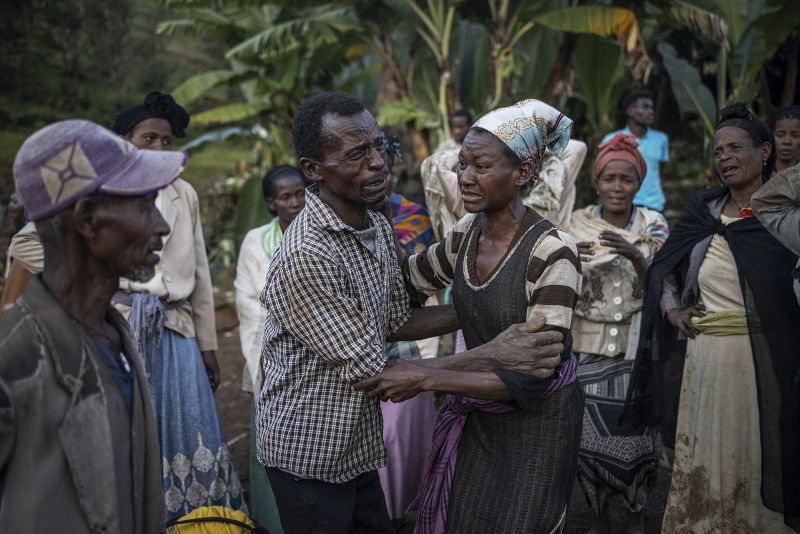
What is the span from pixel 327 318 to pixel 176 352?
1.89 m

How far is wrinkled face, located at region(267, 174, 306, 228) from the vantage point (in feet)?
15.9

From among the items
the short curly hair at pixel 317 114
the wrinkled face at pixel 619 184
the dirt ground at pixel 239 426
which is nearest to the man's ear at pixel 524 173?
the short curly hair at pixel 317 114

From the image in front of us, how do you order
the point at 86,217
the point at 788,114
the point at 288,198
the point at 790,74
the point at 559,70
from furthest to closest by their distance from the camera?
the point at 790,74 → the point at 559,70 → the point at 288,198 → the point at 788,114 → the point at 86,217

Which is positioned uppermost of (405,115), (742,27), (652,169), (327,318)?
(742,27)

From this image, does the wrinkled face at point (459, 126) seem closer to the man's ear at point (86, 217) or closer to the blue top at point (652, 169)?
the blue top at point (652, 169)

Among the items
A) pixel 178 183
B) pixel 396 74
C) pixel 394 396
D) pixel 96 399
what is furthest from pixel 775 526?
pixel 396 74

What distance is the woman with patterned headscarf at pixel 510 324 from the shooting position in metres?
2.68

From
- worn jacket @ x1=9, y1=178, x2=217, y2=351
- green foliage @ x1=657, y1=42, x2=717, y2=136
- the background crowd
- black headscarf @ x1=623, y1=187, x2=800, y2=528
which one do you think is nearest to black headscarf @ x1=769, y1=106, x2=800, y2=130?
the background crowd

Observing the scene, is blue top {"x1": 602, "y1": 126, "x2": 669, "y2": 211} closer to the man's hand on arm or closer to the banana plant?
the banana plant

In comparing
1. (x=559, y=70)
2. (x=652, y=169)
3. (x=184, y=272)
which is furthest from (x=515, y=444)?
(x=559, y=70)

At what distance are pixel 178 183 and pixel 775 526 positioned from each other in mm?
3462

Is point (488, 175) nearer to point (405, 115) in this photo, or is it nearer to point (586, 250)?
point (586, 250)

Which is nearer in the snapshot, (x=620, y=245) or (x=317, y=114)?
(x=317, y=114)

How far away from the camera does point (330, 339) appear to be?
2533mm
